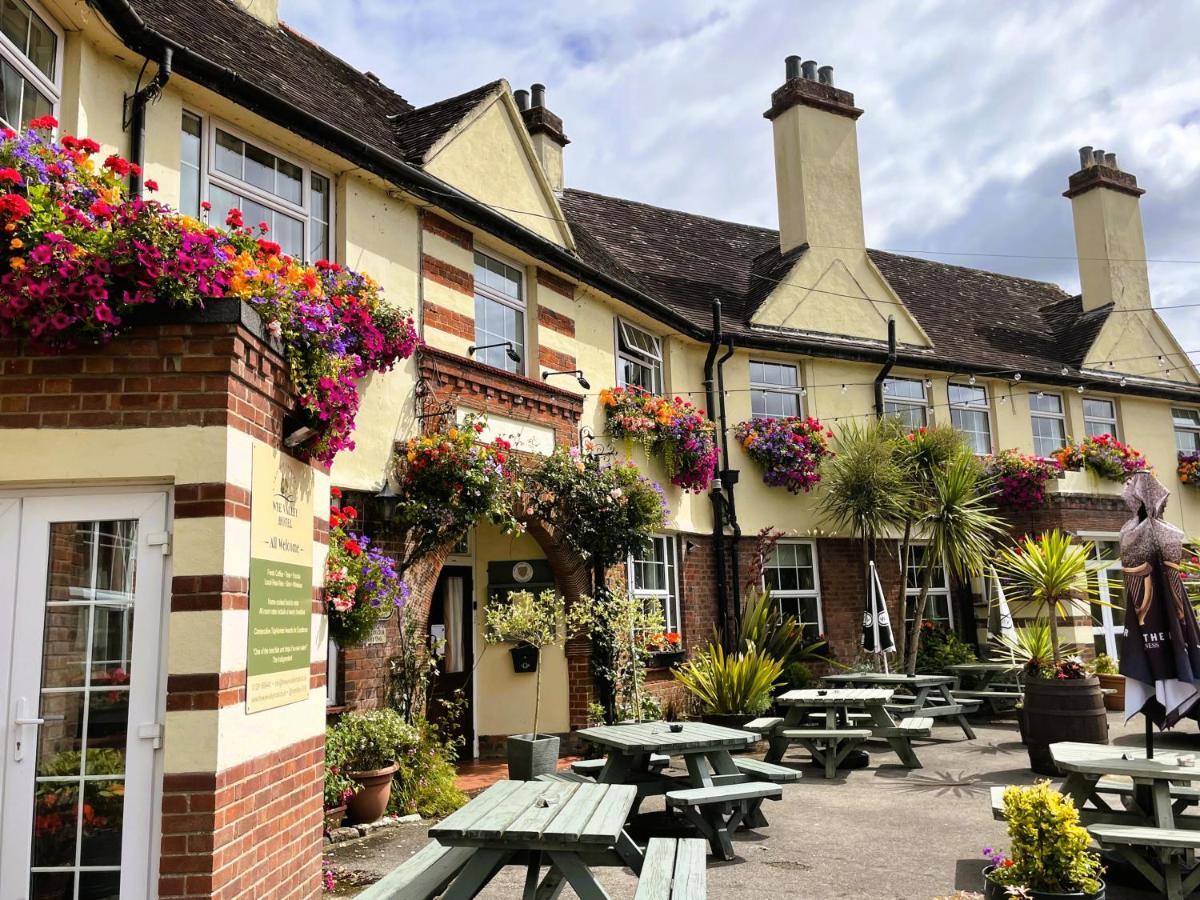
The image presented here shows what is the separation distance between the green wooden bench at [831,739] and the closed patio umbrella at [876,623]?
3636 mm

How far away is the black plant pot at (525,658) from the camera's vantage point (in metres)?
11.6

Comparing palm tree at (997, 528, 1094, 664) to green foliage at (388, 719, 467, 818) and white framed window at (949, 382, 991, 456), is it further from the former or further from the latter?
green foliage at (388, 719, 467, 818)

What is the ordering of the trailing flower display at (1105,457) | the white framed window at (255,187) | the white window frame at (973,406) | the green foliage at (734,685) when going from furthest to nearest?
the trailing flower display at (1105,457) < the white window frame at (973,406) < the green foliage at (734,685) < the white framed window at (255,187)

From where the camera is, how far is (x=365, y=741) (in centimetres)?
770

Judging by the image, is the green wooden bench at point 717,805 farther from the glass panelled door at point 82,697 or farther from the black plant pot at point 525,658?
the black plant pot at point 525,658

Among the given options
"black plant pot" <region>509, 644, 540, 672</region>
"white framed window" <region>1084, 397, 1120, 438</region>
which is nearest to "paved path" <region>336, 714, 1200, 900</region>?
"black plant pot" <region>509, 644, 540, 672</region>

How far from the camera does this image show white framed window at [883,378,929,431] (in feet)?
55.2

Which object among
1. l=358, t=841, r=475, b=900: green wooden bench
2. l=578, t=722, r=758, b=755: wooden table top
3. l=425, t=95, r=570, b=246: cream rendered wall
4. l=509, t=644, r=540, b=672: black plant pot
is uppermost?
l=425, t=95, r=570, b=246: cream rendered wall

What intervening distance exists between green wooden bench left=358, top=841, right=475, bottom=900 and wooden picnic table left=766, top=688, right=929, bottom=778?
5311 mm

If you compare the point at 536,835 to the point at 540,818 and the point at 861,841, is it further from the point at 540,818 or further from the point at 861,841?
the point at 861,841

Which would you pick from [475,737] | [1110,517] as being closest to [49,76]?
[475,737]

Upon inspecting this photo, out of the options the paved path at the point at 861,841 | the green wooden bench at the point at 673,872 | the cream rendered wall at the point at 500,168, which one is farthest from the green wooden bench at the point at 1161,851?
the cream rendered wall at the point at 500,168

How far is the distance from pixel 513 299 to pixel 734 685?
5.52 metres

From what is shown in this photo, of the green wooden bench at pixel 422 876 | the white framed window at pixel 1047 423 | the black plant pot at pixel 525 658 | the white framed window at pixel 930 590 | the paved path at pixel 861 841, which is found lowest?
the paved path at pixel 861 841
